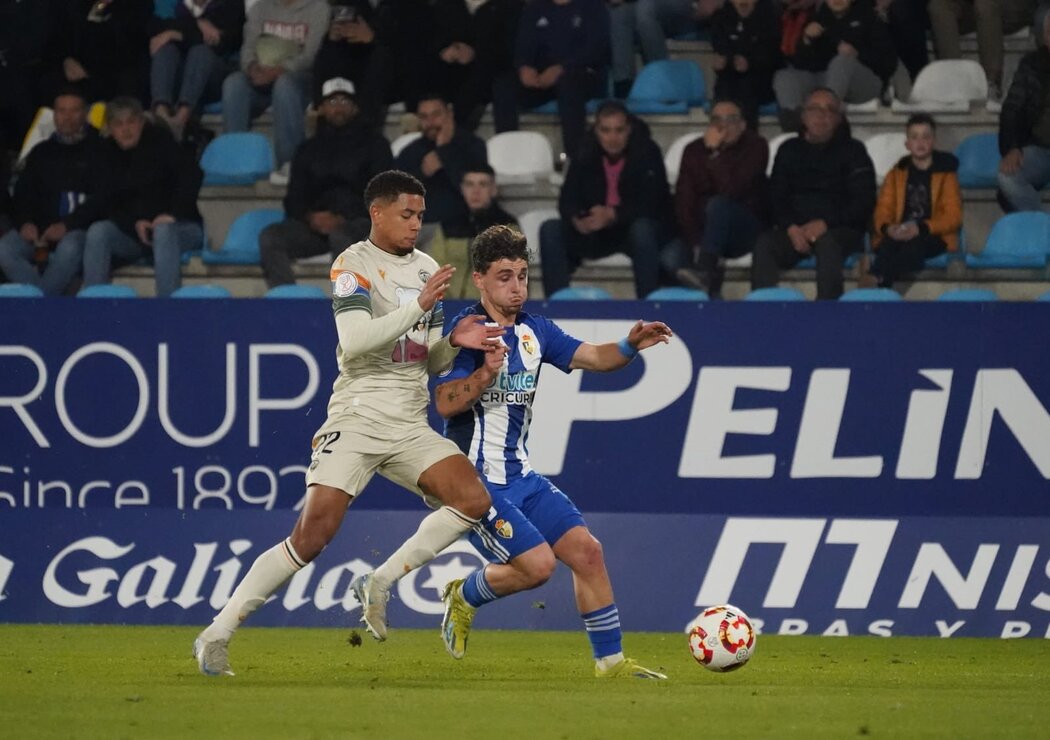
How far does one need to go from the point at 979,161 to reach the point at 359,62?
4992mm

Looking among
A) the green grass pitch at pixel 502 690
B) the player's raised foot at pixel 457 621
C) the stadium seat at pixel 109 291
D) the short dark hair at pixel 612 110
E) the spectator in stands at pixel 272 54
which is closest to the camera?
the green grass pitch at pixel 502 690

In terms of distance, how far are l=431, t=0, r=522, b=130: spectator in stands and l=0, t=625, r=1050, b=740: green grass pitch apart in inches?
214

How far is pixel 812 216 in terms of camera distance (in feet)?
42.5

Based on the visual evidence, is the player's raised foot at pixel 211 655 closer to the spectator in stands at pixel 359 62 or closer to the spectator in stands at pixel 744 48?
the spectator in stands at pixel 359 62

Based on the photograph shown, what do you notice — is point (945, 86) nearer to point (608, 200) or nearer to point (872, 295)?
point (872, 295)

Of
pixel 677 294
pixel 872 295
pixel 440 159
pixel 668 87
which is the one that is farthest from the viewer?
pixel 668 87

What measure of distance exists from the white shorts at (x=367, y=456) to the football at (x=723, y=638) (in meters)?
1.35

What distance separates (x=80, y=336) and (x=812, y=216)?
5224 millimetres

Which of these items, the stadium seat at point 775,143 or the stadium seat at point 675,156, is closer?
the stadium seat at point 775,143

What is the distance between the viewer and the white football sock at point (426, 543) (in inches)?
318

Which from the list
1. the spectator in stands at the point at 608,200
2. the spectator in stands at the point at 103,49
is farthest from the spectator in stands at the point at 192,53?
the spectator in stands at the point at 608,200

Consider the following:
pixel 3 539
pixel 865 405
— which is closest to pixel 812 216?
pixel 865 405

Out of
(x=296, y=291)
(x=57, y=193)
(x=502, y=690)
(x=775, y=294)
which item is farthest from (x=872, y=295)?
(x=57, y=193)

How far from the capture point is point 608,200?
13164mm
